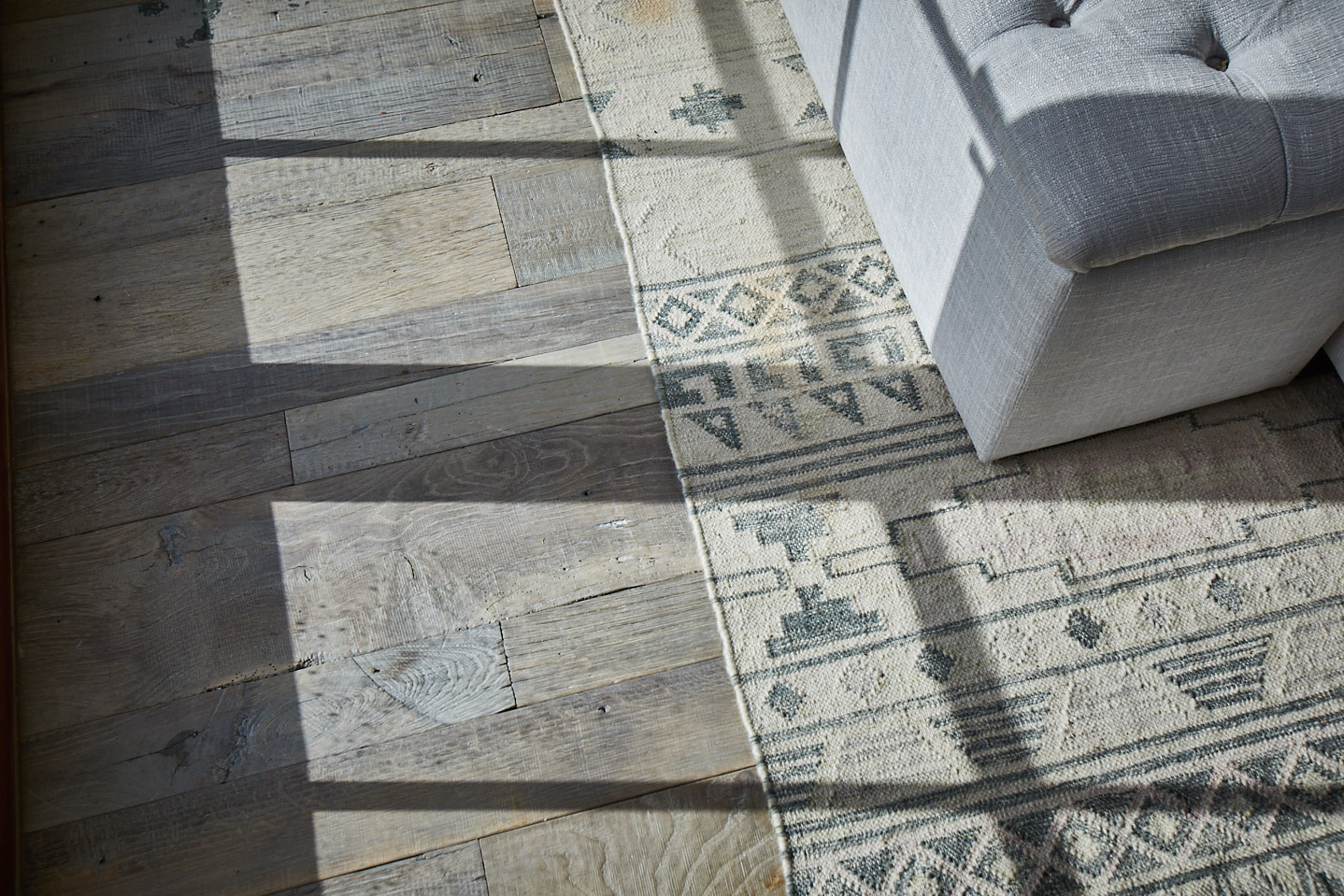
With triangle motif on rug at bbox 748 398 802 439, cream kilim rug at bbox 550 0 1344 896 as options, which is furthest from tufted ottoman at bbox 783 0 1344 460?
triangle motif on rug at bbox 748 398 802 439

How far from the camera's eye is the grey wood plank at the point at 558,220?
1.57m

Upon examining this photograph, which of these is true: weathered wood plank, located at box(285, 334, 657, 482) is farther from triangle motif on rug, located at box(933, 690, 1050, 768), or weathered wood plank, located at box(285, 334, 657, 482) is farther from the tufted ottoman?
triangle motif on rug, located at box(933, 690, 1050, 768)

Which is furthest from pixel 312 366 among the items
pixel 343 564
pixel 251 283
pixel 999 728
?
pixel 999 728

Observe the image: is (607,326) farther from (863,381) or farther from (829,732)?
(829,732)

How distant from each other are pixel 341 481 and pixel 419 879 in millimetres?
546

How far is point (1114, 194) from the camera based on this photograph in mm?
980

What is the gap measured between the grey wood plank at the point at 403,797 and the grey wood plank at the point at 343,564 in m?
0.14

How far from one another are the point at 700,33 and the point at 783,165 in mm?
355

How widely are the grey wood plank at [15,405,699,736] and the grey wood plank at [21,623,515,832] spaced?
0.02 metres

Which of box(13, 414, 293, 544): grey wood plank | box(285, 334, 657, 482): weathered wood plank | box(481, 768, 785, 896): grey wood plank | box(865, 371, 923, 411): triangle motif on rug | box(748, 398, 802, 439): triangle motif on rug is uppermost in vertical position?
box(865, 371, 923, 411): triangle motif on rug

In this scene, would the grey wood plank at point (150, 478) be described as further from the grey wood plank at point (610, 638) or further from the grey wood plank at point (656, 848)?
the grey wood plank at point (656, 848)

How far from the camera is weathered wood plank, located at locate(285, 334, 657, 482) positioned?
1424 millimetres

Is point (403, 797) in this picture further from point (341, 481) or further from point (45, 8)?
point (45, 8)

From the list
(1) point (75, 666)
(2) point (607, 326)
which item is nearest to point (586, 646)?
(2) point (607, 326)
